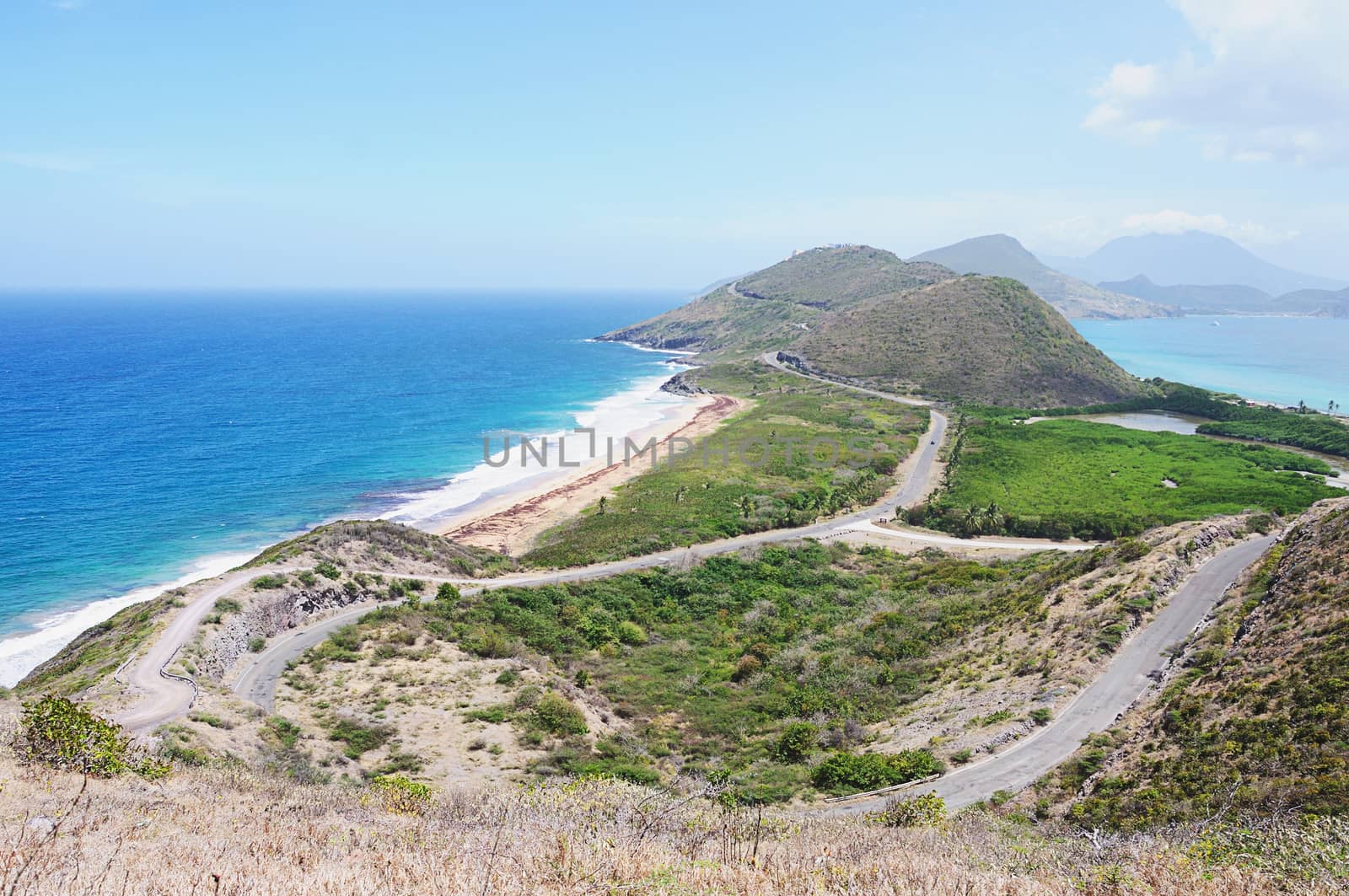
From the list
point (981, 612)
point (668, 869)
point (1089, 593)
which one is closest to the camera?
point (668, 869)

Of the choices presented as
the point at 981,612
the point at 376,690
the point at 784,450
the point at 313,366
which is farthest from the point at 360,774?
the point at 313,366

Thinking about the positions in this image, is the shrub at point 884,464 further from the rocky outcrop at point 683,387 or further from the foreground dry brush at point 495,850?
the foreground dry brush at point 495,850

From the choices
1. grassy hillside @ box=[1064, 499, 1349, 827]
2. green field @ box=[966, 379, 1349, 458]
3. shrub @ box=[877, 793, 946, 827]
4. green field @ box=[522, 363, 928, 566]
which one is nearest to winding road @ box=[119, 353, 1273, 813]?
grassy hillside @ box=[1064, 499, 1349, 827]

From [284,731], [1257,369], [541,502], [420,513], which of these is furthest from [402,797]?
[1257,369]

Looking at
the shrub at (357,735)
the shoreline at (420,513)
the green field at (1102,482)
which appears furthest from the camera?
the green field at (1102,482)

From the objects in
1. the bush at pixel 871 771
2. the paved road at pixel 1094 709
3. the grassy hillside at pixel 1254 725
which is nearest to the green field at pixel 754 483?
the bush at pixel 871 771

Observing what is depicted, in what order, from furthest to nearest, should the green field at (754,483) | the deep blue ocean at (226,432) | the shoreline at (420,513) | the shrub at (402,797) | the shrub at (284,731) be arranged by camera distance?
1. the green field at (754,483)
2. the deep blue ocean at (226,432)
3. the shoreline at (420,513)
4. the shrub at (284,731)
5. the shrub at (402,797)

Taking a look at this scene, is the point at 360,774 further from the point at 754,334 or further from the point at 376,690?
the point at 754,334
